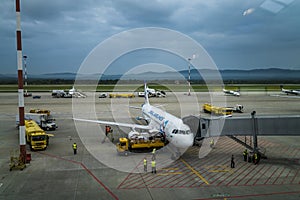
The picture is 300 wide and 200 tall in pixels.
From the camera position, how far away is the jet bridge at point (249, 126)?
2473cm

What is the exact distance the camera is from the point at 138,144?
27969 mm

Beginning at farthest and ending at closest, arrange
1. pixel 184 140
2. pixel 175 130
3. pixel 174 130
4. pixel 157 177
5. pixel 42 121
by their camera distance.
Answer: pixel 42 121, pixel 174 130, pixel 175 130, pixel 184 140, pixel 157 177

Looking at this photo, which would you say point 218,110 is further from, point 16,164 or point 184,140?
point 16,164

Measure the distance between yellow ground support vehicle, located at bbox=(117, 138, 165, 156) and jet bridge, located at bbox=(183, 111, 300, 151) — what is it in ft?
14.0

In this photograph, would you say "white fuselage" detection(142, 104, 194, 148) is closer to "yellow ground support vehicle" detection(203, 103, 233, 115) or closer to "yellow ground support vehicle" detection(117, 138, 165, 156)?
"yellow ground support vehicle" detection(117, 138, 165, 156)

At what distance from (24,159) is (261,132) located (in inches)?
878

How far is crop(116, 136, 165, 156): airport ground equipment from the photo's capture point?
27656 millimetres

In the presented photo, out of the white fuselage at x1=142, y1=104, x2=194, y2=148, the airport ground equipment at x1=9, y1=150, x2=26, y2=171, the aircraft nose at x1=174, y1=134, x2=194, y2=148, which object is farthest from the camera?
the white fuselage at x1=142, y1=104, x2=194, y2=148

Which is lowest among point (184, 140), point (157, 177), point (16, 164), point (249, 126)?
point (157, 177)

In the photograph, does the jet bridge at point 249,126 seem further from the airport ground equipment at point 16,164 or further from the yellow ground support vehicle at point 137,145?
the airport ground equipment at point 16,164

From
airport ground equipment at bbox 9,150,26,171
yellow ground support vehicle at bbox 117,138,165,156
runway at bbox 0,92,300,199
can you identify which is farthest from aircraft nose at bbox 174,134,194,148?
airport ground equipment at bbox 9,150,26,171

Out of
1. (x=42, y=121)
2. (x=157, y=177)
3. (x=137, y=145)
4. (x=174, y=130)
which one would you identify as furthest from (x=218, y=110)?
(x=157, y=177)

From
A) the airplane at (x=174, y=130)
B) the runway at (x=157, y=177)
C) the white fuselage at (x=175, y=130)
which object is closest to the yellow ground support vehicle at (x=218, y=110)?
the runway at (x=157, y=177)

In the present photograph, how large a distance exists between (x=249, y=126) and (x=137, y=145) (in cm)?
1151
